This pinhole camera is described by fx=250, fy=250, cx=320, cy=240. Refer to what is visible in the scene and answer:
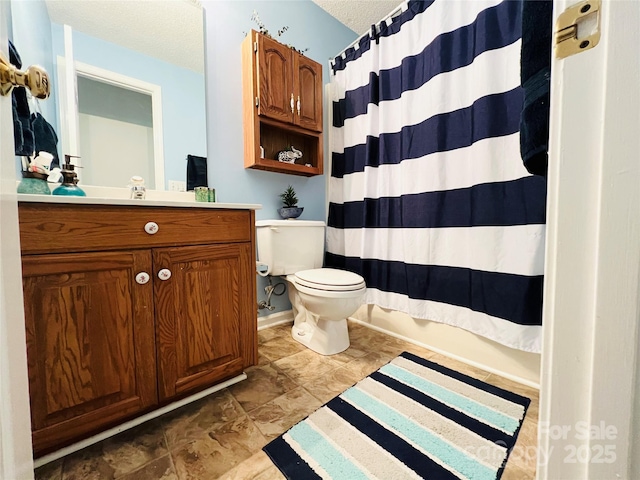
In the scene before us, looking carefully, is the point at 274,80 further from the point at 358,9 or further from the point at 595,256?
the point at 595,256

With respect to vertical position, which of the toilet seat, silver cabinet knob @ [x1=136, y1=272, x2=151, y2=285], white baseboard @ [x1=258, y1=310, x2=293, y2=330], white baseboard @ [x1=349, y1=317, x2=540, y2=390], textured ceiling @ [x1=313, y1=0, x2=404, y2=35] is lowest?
white baseboard @ [x1=349, y1=317, x2=540, y2=390]

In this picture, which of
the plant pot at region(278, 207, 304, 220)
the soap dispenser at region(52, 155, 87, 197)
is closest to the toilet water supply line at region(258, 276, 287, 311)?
the plant pot at region(278, 207, 304, 220)

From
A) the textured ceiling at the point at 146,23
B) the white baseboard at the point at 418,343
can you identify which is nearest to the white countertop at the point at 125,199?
the textured ceiling at the point at 146,23

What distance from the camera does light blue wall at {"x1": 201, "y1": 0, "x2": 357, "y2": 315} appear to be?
1476 millimetres

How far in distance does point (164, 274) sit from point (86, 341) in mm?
263

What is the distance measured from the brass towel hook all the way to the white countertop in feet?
1.27

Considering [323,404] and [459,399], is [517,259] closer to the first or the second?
[459,399]

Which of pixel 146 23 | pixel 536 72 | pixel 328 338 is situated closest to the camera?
pixel 536 72

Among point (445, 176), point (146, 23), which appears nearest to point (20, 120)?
point (146, 23)

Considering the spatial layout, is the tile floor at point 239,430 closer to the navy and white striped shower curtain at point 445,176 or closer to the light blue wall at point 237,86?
the navy and white striped shower curtain at point 445,176

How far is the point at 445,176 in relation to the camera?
1334mm

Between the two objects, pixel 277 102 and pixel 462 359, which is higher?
pixel 277 102

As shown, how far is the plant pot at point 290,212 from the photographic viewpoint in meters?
1.73

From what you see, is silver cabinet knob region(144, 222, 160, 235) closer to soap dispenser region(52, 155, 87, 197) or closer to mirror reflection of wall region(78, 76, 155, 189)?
soap dispenser region(52, 155, 87, 197)
